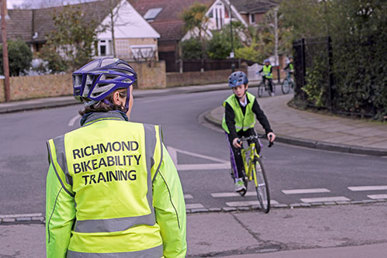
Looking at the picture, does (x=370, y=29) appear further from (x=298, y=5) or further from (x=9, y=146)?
(x=9, y=146)

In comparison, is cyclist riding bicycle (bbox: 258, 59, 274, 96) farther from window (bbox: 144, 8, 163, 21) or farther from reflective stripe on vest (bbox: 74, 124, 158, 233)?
window (bbox: 144, 8, 163, 21)

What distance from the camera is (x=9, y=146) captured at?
45.0 ft

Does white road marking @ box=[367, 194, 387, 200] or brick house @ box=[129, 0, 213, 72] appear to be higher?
brick house @ box=[129, 0, 213, 72]

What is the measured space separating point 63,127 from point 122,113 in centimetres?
1508

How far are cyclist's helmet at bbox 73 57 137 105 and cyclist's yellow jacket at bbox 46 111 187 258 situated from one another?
10 cm

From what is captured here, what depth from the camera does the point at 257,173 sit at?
25.4 feet

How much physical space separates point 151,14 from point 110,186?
6103cm

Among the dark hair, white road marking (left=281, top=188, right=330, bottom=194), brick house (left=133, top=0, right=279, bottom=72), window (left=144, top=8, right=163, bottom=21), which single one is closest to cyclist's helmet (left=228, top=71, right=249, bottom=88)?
white road marking (left=281, top=188, right=330, bottom=194)

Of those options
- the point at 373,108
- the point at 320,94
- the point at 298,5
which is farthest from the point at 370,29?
the point at 298,5

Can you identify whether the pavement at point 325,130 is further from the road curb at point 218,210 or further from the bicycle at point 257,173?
the bicycle at point 257,173

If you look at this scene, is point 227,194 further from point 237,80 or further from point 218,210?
point 237,80

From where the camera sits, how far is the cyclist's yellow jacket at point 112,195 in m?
2.60

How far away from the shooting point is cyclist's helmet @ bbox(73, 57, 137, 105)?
8.77 feet

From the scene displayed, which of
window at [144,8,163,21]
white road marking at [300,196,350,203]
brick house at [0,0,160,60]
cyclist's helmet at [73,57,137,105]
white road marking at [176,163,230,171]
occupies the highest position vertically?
window at [144,8,163,21]
